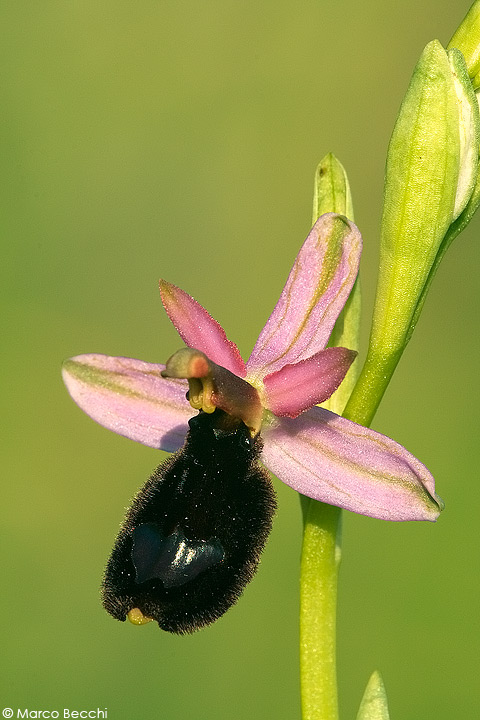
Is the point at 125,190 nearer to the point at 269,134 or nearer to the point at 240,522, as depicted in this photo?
the point at 269,134

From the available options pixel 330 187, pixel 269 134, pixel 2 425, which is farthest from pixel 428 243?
pixel 269 134

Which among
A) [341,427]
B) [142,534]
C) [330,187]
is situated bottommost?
[142,534]

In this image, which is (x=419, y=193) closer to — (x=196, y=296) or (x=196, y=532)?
(x=196, y=532)

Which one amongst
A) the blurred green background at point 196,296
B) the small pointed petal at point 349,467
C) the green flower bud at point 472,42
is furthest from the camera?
the blurred green background at point 196,296

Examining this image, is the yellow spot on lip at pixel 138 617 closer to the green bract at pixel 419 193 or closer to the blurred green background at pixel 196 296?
the green bract at pixel 419 193

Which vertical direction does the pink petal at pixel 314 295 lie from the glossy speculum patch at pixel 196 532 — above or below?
above

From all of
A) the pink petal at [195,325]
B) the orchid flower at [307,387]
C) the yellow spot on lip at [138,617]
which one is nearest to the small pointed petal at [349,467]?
the orchid flower at [307,387]

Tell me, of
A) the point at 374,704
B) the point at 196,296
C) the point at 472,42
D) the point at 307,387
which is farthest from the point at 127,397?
the point at 196,296

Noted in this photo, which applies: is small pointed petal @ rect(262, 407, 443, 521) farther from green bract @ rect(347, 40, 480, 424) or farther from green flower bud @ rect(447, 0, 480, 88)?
green flower bud @ rect(447, 0, 480, 88)
